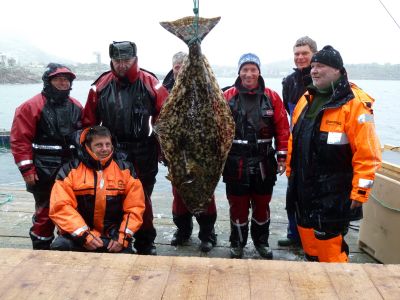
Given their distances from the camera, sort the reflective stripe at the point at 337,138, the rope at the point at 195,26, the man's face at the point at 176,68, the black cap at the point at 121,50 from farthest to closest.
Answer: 1. the man's face at the point at 176,68
2. the black cap at the point at 121,50
3. the reflective stripe at the point at 337,138
4. the rope at the point at 195,26

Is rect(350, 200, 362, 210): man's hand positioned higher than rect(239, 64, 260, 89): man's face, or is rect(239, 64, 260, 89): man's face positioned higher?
rect(239, 64, 260, 89): man's face

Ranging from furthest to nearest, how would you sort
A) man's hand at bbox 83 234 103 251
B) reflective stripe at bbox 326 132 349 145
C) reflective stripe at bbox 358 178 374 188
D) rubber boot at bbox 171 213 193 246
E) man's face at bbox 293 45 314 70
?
rubber boot at bbox 171 213 193 246, man's face at bbox 293 45 314 70, man's hand at bbox 83 234 103 251, reflective stripe at bbox 326 132 349 145, reflective stripe at bbox 358 178 374 188

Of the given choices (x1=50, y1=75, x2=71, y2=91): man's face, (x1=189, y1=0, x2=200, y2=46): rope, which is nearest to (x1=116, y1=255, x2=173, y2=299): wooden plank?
(x1=189, y1=0, x2=200, y2=46): rope

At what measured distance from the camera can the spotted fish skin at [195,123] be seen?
2.74 metres

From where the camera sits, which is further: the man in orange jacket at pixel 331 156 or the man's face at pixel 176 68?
the man's face at pixel 176 68

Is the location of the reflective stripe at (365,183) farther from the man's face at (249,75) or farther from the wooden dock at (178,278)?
the man's face at (249,75)

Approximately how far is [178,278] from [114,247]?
1.28 meters

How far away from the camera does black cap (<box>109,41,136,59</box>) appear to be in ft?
11.9

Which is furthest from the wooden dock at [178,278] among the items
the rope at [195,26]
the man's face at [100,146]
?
the rope at [195,26]

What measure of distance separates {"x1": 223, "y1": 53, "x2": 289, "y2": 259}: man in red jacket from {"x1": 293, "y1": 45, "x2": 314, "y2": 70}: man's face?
0.62 meters

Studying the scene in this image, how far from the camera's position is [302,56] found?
4.32 metres

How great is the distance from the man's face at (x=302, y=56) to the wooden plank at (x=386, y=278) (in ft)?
8.14

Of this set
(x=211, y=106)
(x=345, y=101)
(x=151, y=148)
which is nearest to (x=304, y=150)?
(x=345, y=101)

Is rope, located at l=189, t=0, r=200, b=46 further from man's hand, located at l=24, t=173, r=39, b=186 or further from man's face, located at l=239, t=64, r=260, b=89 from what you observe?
man's hand, located at l=24, t=173, r=39, b=186
